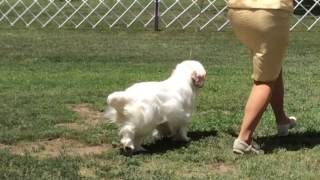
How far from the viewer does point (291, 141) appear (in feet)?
20.2

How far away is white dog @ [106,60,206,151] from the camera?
Answer: 557 cm

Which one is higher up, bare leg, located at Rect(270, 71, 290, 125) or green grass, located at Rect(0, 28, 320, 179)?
bare leg, located at Rect(270, 71, 290, 125)

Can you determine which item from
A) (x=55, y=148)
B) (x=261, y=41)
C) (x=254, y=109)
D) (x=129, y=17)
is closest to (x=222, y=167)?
(x=254, y=109)

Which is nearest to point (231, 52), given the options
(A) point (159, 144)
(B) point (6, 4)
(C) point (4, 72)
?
(C) point (4, 72)

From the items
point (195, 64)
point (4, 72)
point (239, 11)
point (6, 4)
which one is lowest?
point (6, 4)

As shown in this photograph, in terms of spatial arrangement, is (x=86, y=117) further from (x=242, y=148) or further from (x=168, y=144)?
(x=242, y=148)

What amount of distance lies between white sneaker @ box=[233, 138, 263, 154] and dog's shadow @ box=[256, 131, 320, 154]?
0.15m

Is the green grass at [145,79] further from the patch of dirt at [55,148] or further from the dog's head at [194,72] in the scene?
the dog's head at [194,72]

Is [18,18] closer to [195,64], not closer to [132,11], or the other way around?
[132,11]

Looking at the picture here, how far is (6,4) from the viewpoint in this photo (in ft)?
74.6

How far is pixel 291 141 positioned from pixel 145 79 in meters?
3.93

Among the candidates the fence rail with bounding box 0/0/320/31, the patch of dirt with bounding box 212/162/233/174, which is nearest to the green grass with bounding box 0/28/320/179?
the patch of dirt with bounding box 212/162/233/174

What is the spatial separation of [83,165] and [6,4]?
1836 cm

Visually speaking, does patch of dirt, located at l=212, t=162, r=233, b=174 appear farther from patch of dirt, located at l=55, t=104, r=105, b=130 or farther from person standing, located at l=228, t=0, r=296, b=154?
patch of dirt, located at l=55, t=104, r=105, b=130
